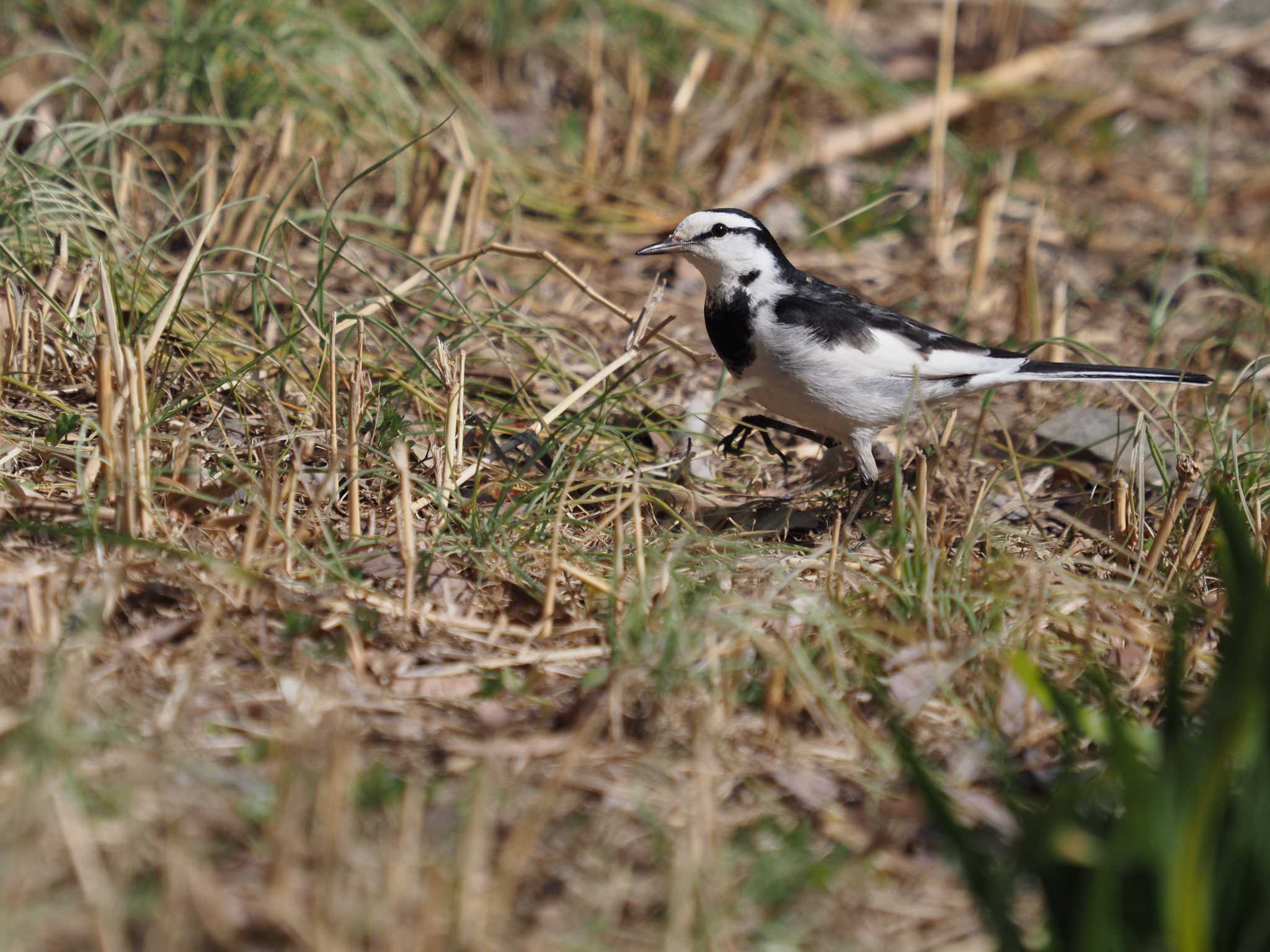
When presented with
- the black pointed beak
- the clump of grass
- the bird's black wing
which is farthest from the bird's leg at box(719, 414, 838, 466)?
the clump of grass

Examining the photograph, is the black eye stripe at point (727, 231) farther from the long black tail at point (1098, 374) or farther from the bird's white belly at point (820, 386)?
the long black tail at point (1098, 374)

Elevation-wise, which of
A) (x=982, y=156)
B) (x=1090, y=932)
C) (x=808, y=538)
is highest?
(x=982, y=156)

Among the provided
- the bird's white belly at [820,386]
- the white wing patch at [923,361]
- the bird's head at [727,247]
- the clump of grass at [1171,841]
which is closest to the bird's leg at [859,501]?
the bird's white belly at [820,386]

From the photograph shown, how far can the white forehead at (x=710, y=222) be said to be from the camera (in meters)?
3.98

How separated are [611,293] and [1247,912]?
12.2ft

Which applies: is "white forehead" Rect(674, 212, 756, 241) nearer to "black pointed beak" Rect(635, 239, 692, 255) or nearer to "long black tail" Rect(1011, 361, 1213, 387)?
"black pointed beak" Rect(635, 239, 692, 255)

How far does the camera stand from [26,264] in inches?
142

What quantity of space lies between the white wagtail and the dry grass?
209mm

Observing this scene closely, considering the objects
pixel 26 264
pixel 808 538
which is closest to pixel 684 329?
pixel 808 538

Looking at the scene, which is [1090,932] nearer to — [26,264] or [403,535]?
[403,535]

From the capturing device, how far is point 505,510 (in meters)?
3.26

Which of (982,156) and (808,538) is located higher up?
(982,156)

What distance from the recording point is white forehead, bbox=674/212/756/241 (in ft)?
13.1

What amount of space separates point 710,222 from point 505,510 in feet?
4.16
